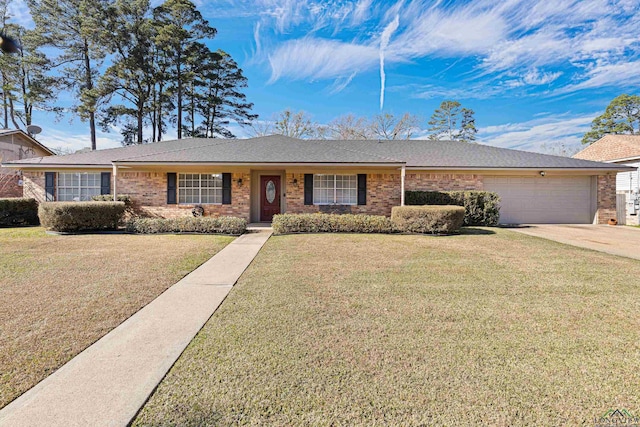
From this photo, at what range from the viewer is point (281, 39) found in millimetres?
15508

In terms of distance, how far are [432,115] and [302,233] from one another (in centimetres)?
2699

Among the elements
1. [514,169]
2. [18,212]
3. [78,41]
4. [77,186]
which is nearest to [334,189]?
[514,169]

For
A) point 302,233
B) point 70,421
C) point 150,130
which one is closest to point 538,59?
point 302,233

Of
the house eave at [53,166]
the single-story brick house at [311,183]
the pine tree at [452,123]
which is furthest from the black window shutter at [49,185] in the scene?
the pine tree at [452,123]

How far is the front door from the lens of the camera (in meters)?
13.7

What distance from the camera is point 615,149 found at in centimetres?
1839

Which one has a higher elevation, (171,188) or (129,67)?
(129,67)

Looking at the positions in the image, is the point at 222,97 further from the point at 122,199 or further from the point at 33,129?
the point at 122,199

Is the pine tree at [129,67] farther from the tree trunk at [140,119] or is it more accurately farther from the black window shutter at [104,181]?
the black window shutter at [104,181]

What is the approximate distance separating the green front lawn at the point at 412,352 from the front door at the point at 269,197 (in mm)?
8258

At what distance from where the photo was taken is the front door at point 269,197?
1368 cm

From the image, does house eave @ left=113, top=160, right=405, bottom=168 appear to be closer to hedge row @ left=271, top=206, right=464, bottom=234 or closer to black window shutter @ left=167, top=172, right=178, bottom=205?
black window shutter @ left=167, top=172, right=178, bottom=205

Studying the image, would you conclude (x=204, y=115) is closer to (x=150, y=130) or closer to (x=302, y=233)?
(x=150, y=130)

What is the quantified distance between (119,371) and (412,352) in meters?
2.50
